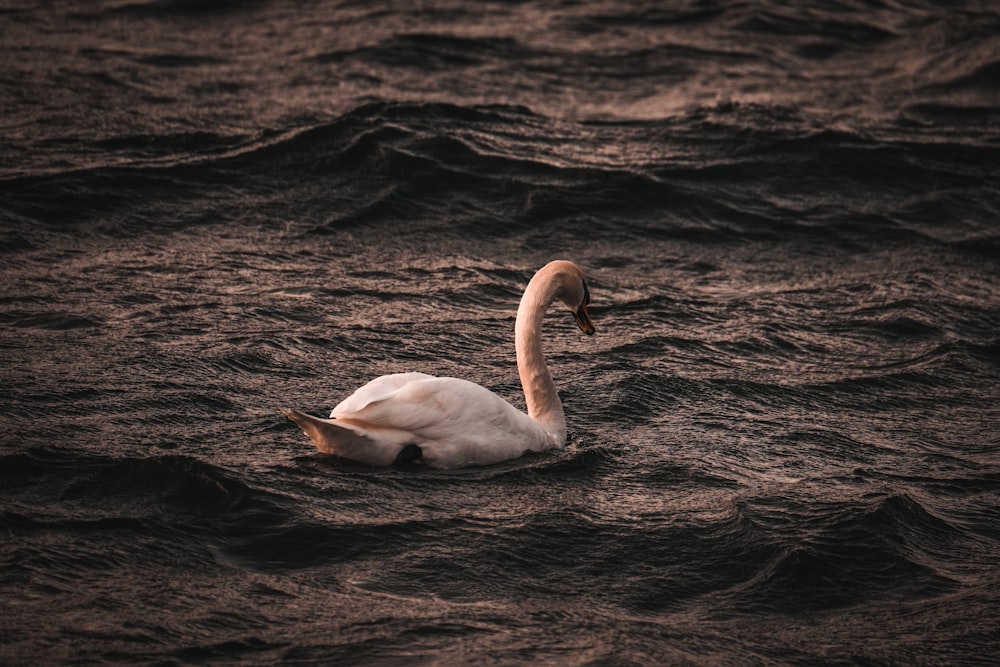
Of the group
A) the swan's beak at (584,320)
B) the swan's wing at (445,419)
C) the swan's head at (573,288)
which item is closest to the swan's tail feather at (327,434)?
the swan's wing at (445,419)

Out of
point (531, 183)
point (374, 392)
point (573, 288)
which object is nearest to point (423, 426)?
point (374, 392)

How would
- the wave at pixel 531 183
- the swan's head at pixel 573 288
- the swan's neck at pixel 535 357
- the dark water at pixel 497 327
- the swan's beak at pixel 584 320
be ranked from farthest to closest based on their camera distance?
the wave at pixel 531 183 → the swan's beak at pixel 584 320 → the swan's head at pixel 573 288 → the swan's neck at pixel 535 357 → the dark water at pixel 497 327

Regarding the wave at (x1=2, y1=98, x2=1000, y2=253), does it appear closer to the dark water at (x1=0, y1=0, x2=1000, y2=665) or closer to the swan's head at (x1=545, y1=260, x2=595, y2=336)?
the dark water at (x1=0, y1=0, x2=1000, y2=665)

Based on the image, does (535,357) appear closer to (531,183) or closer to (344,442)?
(344,442)

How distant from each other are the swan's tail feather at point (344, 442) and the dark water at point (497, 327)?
0.12 m

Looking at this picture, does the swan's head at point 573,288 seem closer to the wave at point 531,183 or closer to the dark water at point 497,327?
the dark water at point 497,327

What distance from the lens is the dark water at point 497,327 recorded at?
20.8ft

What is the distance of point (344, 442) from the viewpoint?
7559 mm

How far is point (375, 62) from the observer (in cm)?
1711

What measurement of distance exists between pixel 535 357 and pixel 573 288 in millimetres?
488

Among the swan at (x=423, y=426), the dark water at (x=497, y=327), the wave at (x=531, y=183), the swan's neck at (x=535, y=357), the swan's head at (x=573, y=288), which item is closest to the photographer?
the dark water at (x=497, y=327)

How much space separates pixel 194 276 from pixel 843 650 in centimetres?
606

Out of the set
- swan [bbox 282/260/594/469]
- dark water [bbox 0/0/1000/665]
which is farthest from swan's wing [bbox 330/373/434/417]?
dark water [bbox 0/0/1000/665]

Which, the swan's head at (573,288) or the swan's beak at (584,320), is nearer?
the swan's head at (573,288)
